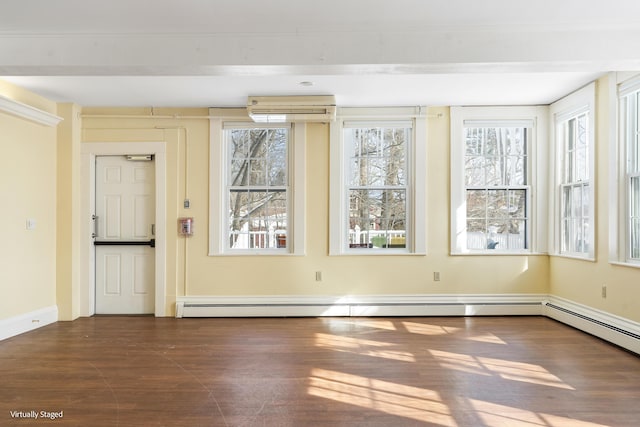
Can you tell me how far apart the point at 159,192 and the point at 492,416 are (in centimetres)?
436

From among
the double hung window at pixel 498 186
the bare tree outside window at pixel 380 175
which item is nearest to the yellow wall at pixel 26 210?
the bare tree outside window at pixel 380 175

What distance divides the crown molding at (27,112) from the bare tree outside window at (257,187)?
1990mm

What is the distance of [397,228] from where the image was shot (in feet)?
18.1

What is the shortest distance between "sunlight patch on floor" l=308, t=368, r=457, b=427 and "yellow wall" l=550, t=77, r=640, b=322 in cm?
236

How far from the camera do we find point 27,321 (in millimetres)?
4609

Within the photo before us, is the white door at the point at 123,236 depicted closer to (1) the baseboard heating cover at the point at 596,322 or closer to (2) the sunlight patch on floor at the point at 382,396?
(2) the sunlight patch on floor at the point at 382,396

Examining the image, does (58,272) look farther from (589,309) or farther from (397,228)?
(589,309)

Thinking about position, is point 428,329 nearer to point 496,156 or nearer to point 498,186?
point 498,186

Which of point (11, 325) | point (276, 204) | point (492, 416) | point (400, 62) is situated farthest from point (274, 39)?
point (11, 325)

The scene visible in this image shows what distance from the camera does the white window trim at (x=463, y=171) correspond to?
17.6ft

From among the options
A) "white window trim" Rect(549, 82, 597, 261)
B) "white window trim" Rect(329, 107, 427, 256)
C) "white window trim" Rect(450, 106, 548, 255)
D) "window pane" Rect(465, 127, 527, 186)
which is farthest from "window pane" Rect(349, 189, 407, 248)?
"white window trim" Rect(549, 82, 597, 261)

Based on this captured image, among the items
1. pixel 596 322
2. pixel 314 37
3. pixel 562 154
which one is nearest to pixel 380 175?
pixel 562 154

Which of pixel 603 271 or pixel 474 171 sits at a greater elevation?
pixel 474 171

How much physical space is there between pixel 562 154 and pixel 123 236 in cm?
552
